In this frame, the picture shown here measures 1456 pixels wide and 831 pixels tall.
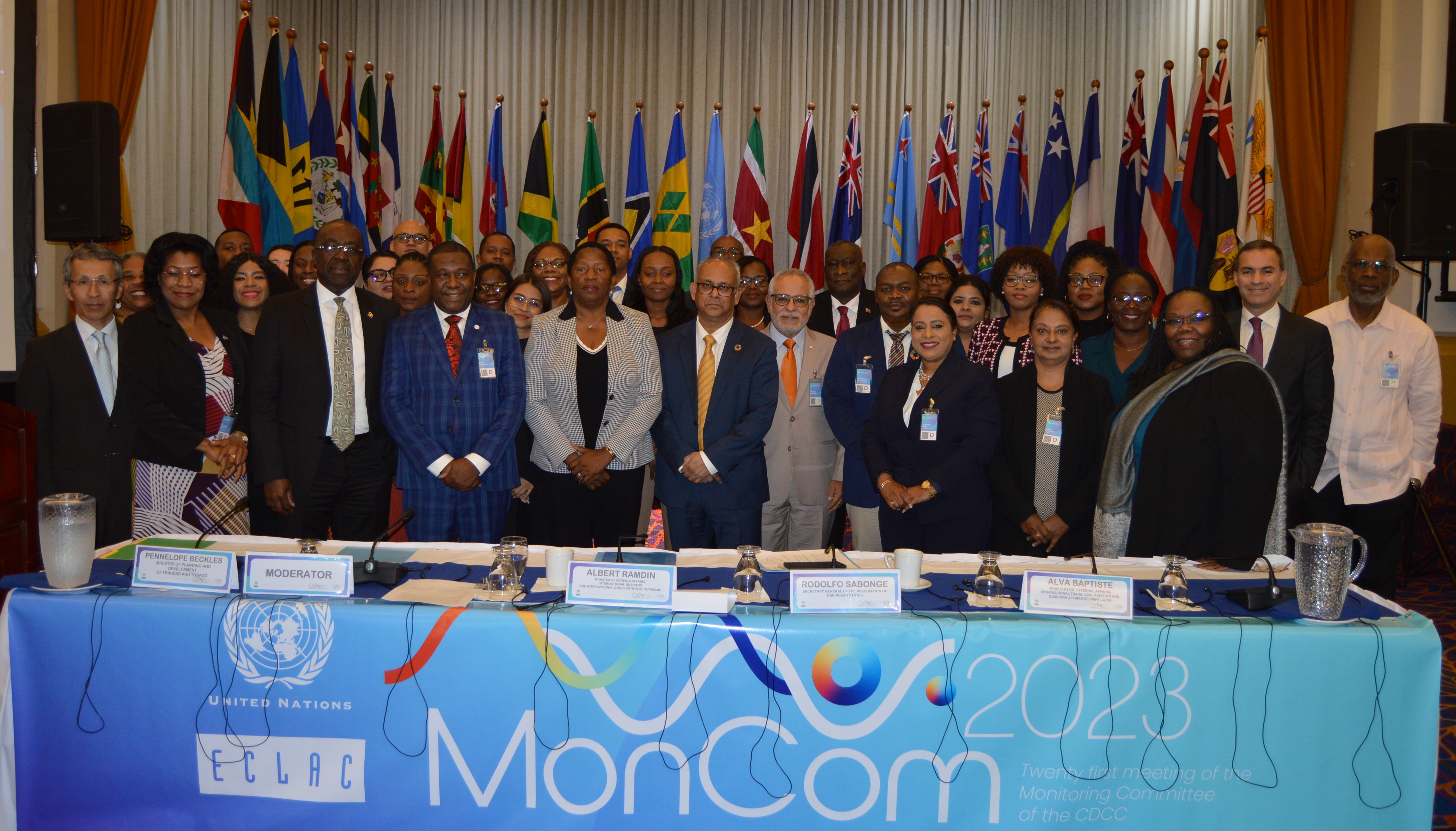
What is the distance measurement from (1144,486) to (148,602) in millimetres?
2686

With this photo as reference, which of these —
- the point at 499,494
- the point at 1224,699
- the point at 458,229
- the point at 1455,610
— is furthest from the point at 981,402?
the point at 458,229

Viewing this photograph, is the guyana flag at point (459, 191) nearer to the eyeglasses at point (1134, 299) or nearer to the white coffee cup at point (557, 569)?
the eyeglasses at point (1134, 299)

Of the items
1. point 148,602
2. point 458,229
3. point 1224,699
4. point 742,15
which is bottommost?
point 1224,699

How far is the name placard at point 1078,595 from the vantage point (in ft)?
6.53

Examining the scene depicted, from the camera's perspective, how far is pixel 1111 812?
75.2 inches

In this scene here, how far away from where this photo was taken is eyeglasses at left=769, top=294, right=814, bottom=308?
391 centimetres

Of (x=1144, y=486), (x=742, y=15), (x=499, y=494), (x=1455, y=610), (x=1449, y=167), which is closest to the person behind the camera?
(x=1144, y=486)

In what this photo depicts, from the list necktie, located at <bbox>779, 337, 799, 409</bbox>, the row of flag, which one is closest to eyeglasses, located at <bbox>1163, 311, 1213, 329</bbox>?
necktie, located at <bbox>779, 337, 799, 409</bbox>

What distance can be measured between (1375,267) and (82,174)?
573cm

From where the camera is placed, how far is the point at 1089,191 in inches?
262

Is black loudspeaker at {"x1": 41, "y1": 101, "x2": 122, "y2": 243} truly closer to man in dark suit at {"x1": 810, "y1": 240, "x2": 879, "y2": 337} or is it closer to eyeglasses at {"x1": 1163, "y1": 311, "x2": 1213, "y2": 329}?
man in dark suit at {"x1": 810, "y1": 240, "x2": 879, "y2": 337}

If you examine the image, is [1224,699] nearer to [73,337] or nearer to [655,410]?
[655,410]

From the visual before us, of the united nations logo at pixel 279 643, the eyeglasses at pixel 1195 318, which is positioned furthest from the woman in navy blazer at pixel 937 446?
the united nations logo at pixel 279 643

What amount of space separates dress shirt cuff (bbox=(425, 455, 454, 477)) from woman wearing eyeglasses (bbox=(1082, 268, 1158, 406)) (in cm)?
243
